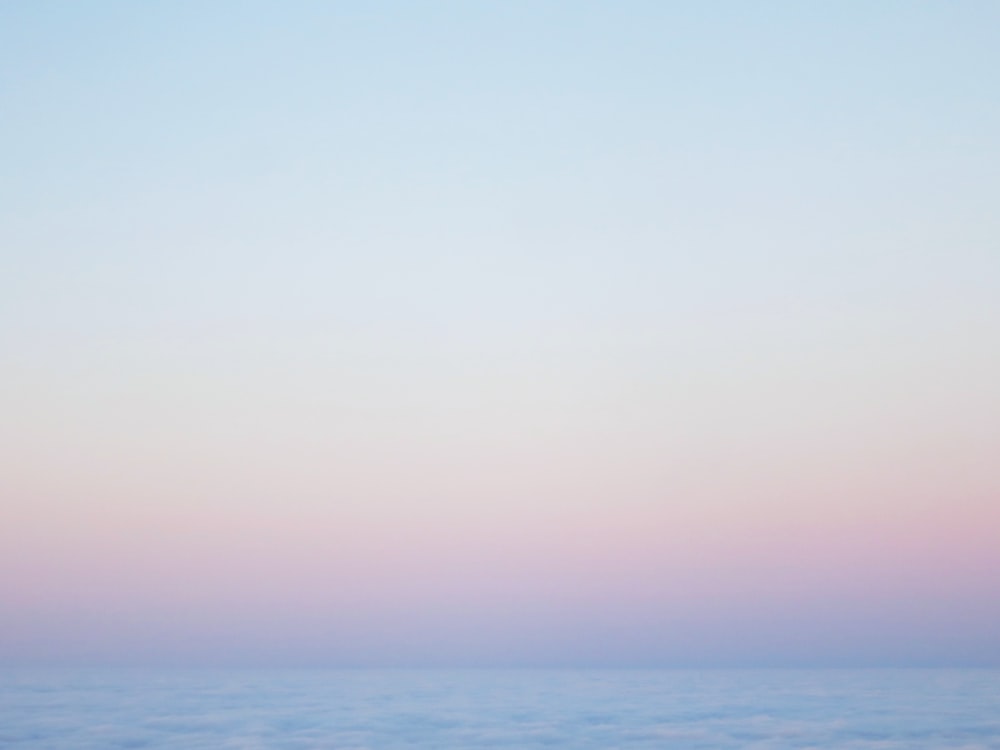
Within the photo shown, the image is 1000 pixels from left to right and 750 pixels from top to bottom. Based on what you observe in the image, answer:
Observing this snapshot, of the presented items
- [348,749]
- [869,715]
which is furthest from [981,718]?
[348,749]

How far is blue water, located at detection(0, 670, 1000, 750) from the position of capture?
24.4 meters

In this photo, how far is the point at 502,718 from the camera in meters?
30.4

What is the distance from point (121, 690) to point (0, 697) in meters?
6.81

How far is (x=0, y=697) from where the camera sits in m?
38.2

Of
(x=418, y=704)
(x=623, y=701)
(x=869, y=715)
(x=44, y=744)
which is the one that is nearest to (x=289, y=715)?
(x=418, y=704)

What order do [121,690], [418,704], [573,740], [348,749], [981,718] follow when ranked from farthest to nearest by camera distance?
[121,690]
[418,704]
[981,718]
[573,740]
[348,749]

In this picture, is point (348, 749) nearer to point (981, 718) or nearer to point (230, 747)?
point (230, 747)

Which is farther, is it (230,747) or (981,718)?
(981,718)

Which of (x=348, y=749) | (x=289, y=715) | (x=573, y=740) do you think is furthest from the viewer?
(x=289, y=715)

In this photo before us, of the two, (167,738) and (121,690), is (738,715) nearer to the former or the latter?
(167,738)

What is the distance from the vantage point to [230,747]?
23.3 meters

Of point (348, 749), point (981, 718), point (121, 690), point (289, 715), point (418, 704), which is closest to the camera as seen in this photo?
point (348, 749)

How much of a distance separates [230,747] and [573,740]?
294 inches

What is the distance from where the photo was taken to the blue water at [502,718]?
24359mm
